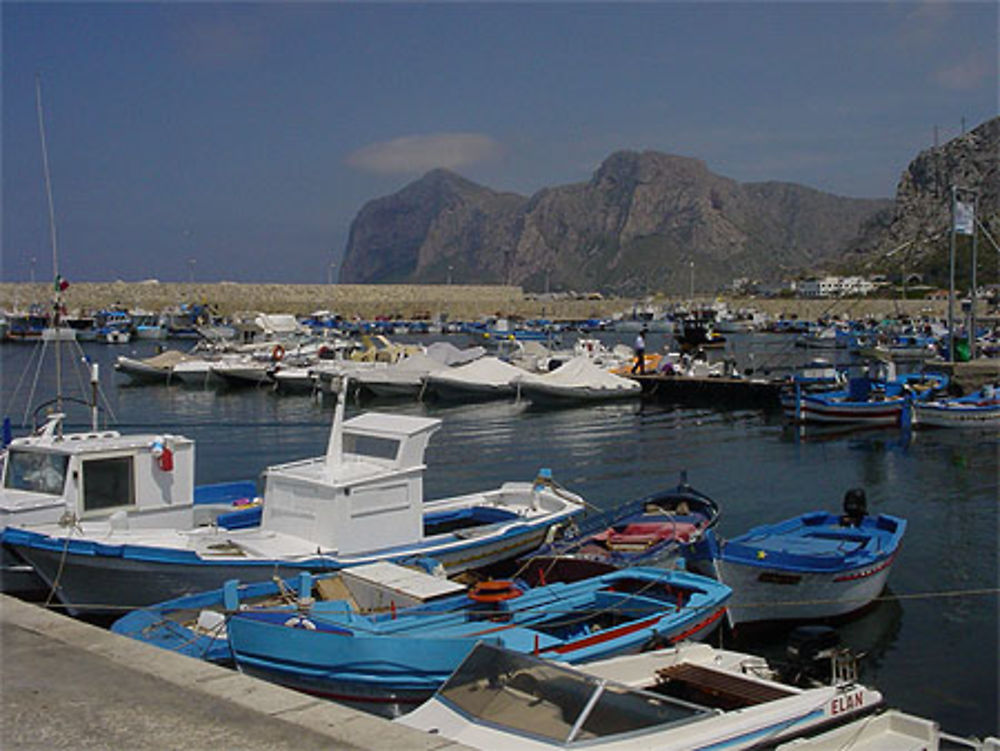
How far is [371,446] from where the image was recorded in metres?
15.4

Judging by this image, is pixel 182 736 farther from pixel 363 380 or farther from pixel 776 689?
pixel 363 380

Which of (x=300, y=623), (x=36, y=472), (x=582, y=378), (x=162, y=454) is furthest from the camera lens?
(x=582, y=378)

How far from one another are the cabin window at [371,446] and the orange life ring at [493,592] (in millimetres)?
3528

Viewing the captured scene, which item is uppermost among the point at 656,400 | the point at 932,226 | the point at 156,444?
the point at 932,226

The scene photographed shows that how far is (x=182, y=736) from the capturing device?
641 cm

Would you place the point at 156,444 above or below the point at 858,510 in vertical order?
above

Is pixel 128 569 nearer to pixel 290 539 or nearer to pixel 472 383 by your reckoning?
pixel 290 539

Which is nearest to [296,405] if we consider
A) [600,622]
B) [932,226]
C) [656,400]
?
[656,400]

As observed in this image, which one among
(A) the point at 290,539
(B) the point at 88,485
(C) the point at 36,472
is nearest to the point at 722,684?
(A) the point at 290,539

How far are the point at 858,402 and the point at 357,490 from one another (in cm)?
2916

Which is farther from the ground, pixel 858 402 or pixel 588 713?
pixel 588 713

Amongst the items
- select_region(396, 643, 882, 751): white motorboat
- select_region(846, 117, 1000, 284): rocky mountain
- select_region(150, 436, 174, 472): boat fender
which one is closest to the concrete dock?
select_region(396, 643, 882, 751): white motorboat

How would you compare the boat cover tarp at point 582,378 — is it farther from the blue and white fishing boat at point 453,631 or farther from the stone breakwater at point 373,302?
the stone breakwater at point 373,302

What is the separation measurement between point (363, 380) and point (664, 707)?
43797 mm
